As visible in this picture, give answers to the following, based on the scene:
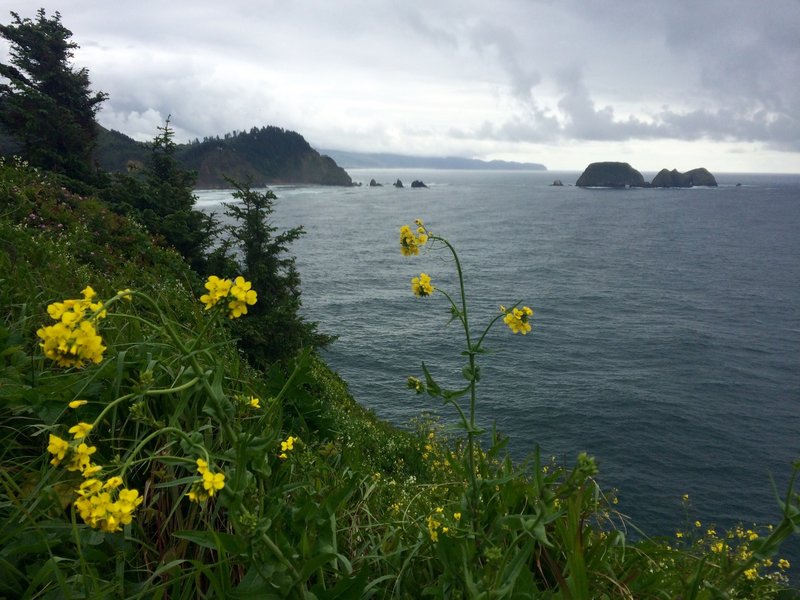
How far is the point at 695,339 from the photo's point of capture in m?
30.9

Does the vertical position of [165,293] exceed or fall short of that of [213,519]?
it exceeds it

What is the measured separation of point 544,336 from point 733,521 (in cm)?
1535

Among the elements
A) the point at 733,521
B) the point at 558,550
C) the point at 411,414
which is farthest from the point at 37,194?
the point at 733,521

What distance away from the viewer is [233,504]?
1620 mm

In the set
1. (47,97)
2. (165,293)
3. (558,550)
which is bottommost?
(558,550)

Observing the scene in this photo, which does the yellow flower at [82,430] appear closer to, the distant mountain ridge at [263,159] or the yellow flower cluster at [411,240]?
the yellow flower cluster at [411,240]

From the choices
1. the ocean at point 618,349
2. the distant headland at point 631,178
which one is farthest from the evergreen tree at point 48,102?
the distant headland at point 631,178

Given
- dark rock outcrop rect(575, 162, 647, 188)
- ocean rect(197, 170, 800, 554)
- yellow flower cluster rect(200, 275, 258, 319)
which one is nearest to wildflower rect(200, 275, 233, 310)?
yellow flower cluster rect(200, 275, 258, 319)

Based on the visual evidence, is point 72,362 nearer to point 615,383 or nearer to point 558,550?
point 558,550

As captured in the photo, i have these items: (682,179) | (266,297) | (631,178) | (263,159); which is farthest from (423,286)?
(682,179)

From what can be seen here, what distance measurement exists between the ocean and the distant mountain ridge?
8366 cm

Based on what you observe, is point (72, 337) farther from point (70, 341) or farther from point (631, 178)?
point (631, 178)

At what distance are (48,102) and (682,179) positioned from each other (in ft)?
588

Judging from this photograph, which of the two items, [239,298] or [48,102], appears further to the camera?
[48,102]
